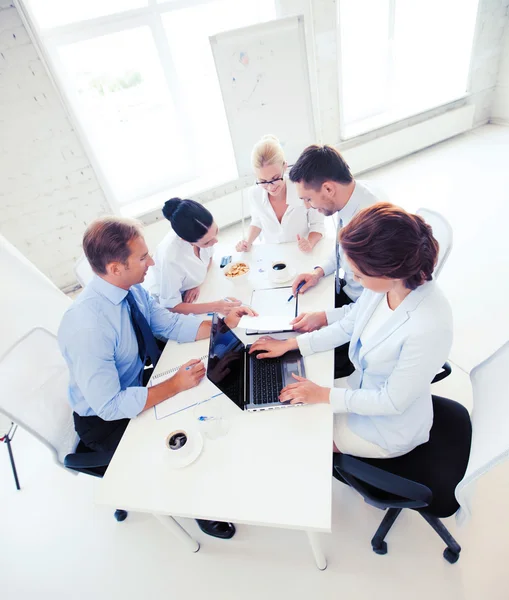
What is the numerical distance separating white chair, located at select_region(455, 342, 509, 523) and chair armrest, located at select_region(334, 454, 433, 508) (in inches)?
4.3

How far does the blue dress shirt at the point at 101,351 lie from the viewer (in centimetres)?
125

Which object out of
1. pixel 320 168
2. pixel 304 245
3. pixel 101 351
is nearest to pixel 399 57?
pixel 304 245

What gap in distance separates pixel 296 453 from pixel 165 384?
58 centimetres

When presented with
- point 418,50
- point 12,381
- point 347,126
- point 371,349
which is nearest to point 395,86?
point 418,50

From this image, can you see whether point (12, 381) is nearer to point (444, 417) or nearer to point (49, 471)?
point (49, 471)

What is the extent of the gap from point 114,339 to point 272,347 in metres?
0.64

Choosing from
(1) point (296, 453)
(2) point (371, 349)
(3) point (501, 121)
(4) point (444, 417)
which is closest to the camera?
(1) point (296, 453)

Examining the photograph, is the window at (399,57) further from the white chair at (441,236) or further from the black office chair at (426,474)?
the black office chair at (426,474)

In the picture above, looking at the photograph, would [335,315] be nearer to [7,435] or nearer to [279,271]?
[279,271]

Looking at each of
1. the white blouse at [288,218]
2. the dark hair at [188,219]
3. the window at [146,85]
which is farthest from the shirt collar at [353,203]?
the window at [146,85]

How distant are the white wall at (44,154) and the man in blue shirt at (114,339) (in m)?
2.33

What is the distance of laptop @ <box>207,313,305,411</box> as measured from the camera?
3.99 ft

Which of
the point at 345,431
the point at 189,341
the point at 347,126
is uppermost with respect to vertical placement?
the point at 189,341

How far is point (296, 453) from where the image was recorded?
1.07 meters
